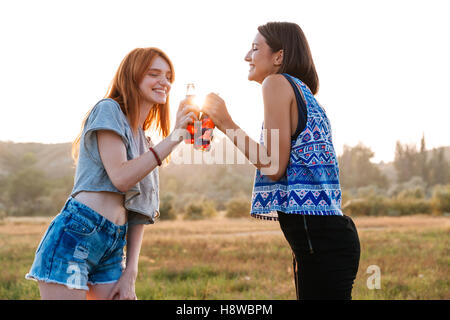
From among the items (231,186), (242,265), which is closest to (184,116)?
(242,265)

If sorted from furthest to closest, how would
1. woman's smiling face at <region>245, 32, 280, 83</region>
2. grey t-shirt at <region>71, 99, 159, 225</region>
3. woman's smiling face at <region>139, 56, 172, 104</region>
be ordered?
woman's smiling face at <region>139, 56, 172, 104</region> < woman's smiling face at <region>245, 32, 280, 83</region> < grey t-shirt at <region>71, 99, 159, 225</region>

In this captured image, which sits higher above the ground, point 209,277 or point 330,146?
point 330,146

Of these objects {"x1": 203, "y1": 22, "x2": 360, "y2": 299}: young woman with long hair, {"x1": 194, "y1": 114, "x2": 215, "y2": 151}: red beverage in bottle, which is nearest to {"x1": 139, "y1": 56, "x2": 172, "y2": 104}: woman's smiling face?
{"x1": 194, "y1": 114, "x2": 215, "y2": 151}: red beverage in bottle

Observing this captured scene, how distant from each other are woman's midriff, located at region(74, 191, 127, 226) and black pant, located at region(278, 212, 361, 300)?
0.92 meters

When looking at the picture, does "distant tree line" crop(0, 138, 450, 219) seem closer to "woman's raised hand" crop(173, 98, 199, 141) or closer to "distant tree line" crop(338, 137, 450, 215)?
"distant tree line" crop(338, 137, 450, 215)

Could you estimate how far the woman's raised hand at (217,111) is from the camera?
2381 mm

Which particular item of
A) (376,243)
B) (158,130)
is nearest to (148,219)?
(158,130)

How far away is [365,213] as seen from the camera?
20.2m

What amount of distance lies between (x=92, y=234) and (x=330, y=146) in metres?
1.32

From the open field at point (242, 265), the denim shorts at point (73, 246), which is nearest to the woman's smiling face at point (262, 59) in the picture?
the denim shorts at point (73, 246)

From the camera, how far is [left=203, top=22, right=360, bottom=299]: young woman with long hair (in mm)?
2242
